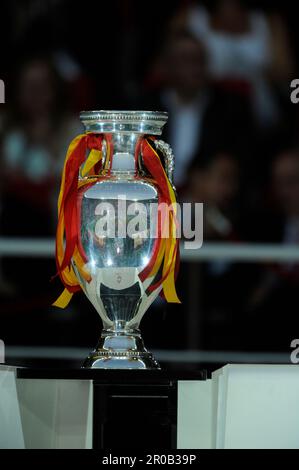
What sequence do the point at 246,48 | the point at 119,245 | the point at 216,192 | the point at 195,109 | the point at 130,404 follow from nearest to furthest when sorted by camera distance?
1. the point at 130,404
2. the point at 119,245
3. the point at 216,192
4. the point at 195,109
5. the point at 246,48

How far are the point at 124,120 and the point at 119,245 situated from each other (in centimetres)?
19

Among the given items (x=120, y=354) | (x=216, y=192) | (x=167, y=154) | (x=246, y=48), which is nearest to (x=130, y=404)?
(x=120, y=354)

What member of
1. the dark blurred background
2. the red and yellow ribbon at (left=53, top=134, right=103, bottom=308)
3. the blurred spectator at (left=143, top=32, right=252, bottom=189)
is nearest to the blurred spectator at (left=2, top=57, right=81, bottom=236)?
the dark blurred background

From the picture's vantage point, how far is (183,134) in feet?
→ 12.3

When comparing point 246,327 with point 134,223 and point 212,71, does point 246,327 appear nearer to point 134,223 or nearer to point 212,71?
point 212,71

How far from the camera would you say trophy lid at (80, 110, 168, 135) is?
194 cm

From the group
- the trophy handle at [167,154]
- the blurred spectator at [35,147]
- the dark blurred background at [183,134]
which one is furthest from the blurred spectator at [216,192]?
the trophy handle at [167,154]

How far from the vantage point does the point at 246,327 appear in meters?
3.57

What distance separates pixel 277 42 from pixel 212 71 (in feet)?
0.78

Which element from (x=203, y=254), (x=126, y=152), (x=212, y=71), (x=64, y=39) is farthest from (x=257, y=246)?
(x=126, y=152)

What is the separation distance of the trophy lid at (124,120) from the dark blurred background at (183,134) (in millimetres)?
1568

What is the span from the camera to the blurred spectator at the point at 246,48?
3.82m

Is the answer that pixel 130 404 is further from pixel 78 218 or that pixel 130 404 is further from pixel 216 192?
pixel 216 192

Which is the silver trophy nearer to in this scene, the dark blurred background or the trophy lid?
the trophy lid
